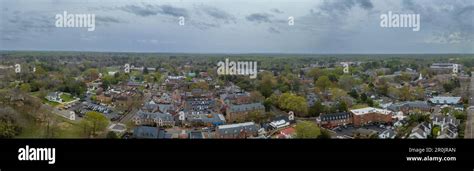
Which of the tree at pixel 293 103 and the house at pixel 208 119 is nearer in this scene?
the house at pixel 208 119

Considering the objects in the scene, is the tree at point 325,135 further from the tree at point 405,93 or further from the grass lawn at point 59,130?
the grass lawn at point 59,130

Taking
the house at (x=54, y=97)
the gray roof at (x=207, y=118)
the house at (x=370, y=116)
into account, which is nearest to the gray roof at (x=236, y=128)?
the gray roof at (x=207, y=118)

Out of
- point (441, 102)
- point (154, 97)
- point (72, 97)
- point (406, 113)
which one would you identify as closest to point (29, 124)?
point (72, 97)

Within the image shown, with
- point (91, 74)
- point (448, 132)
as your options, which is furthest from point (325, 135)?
point (91, 74)

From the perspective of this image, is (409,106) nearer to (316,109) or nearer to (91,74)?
(316,109)
